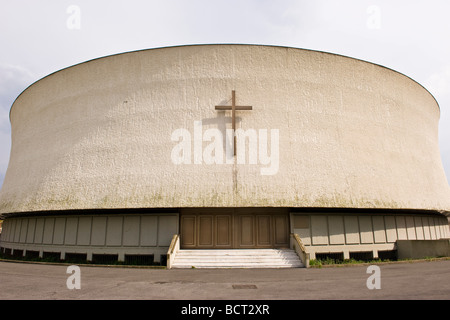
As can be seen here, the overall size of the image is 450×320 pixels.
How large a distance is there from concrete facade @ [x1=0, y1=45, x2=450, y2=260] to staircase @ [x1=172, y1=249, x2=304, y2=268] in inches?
63.6

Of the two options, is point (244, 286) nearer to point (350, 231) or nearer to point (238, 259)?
point (238, 259)

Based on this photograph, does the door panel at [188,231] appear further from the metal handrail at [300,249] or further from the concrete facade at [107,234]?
the metal handrail at [300,249]

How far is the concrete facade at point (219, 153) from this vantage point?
1506 centimetres

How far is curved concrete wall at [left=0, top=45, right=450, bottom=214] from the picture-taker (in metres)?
15.0

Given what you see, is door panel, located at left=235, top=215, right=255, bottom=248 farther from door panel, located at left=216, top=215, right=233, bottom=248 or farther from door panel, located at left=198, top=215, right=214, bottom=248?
door panel, located at left=198, top=215, right=214, bottom=248

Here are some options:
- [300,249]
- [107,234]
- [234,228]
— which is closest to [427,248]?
[300,249]

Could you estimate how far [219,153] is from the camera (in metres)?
15.2

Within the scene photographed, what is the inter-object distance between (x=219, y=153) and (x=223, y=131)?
1200 mm

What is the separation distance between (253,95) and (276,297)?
1163 centimetres

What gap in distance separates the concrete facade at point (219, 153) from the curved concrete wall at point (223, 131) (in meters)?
0.06

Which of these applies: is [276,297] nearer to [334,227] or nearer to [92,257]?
[334,227]
